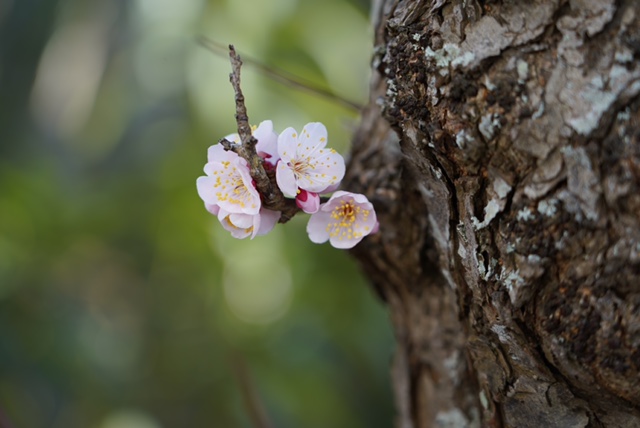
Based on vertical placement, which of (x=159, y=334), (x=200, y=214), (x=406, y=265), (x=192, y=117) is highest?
(x=406, y=265)

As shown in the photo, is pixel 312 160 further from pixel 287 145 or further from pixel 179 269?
pixel 179 269

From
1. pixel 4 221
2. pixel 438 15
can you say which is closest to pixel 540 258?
pixel 438 15

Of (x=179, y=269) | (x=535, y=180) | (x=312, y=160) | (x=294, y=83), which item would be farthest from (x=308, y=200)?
(x=179, y=269)

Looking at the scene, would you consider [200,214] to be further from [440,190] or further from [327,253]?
[440,190]

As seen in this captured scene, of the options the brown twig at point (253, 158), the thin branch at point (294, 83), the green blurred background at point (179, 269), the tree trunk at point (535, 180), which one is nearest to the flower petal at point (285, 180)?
the brown twig at point (253, 158)

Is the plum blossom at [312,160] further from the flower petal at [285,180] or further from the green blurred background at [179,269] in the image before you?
the green blurred background at [179,269]

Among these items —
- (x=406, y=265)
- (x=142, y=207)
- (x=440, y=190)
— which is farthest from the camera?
(x=142, y=207)
